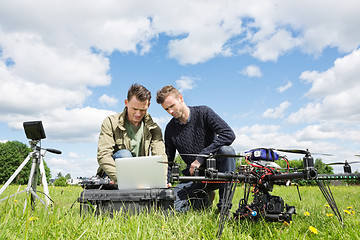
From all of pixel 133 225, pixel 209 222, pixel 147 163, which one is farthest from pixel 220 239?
pixel 147 163

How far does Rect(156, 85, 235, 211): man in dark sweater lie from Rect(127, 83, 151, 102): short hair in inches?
7.0

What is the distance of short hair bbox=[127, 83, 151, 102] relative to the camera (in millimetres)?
4160

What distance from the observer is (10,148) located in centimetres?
3228

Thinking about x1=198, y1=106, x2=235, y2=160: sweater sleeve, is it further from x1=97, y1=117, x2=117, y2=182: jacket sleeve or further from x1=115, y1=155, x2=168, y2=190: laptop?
x1=97, y1=117, x2=117, y2=182: jacket sleeve

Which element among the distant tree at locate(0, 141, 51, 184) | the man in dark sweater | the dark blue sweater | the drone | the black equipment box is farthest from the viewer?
the distant tree at locate(0, 141, 51, 184)

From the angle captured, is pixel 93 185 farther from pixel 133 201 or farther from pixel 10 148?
pixel 10 148

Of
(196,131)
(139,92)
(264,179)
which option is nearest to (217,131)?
(196,131)

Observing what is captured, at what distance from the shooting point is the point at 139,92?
418 centimetres

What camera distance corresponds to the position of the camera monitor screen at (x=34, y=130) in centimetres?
457

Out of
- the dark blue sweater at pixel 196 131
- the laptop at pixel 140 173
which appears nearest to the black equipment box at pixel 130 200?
the laptop at pixel 140 173

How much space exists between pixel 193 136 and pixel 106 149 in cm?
129

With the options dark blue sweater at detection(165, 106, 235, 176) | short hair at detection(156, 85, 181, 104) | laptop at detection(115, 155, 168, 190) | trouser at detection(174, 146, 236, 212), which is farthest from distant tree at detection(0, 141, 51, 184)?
laptop at detection(115, 155, 168, 190)

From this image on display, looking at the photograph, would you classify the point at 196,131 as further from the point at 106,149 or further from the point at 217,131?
the point at 106,149

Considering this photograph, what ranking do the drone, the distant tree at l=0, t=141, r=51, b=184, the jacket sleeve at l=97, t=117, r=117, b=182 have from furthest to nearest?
1. the distant tree at l=0, t=141, r=51, b=184
2. the jacket sleeve at l=97, t=117, r=117, b=182
3. the drone
